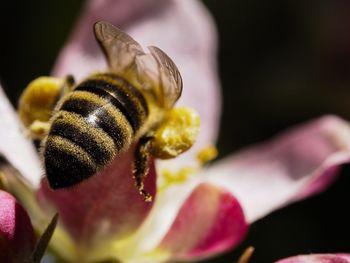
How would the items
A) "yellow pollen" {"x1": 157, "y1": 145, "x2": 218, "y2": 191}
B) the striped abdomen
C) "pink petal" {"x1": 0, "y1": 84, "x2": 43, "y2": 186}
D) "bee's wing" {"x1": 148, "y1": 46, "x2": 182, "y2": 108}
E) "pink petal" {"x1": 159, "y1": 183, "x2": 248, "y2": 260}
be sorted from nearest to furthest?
the striped abdomen, "bee's wing" {"x1": 148, "y1": 46, "x2": 182, "y2": 108}, "pink petal" {"x1": 159, "y1": 183, "x2": 248, "y2": 260}, "pink petal" {"x1": 0, "y1": 84, "x2": 43, "y2": 186}, "yellow pollen" {"x1": 157, "y1": 145, "x2": 218, "y2": 191}

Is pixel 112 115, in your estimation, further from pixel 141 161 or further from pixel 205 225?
pixel 205 225

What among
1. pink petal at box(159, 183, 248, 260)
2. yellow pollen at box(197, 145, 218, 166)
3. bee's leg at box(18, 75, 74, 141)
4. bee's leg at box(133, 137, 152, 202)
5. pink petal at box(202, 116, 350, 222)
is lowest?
pink petal at box(202, 116, 350, 222)

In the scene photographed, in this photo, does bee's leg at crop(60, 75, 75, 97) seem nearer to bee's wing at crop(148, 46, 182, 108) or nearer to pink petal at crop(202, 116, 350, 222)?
bee's wing at crop(148, 46, 182, 108)

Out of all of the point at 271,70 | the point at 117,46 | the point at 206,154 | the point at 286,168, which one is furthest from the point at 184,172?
the point at 271,70

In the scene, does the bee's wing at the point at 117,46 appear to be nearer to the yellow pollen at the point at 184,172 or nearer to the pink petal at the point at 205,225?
the pink petal at the point at 205,225

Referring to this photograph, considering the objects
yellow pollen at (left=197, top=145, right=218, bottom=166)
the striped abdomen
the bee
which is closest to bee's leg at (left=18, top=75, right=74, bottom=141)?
the bee

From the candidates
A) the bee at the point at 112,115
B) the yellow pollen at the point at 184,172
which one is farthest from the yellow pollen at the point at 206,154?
the bee at the point at 112,115

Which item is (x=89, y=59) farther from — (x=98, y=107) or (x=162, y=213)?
(x=98, y=107)
